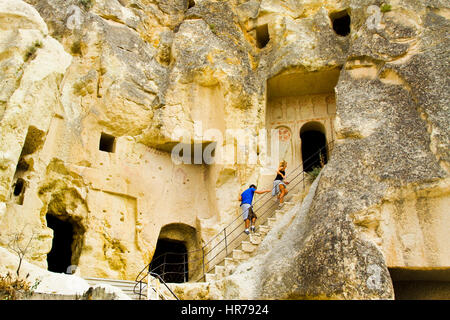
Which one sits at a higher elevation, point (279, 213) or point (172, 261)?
point (279, 213)

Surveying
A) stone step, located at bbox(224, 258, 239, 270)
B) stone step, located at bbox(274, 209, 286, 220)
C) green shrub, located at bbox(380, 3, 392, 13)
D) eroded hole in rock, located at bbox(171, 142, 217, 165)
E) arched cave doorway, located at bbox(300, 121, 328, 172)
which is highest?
green shrub, located at bbox(380, 3, 392, 13)

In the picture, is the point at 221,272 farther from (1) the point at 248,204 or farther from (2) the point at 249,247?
(1) the point at 248,204

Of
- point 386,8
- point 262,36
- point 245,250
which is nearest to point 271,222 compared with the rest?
point 245,250

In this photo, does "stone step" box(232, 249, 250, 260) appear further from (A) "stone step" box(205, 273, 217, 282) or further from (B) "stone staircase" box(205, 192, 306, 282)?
(A) "stone step" box(205, 273, 217, 282)

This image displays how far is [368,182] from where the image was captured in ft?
26.1

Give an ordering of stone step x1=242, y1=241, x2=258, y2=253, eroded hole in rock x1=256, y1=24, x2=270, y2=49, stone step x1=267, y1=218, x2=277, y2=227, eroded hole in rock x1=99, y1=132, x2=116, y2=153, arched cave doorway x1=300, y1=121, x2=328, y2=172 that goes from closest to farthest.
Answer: stone step x1=242, y1=241, x2=258, y2=253 → stone step x1=267, y1=218, x2=277, y2=227 → eroded hole in rock x1=99, y1=132, x2=116, y2=153 → eroded hole in rock x1=256, y1=24, x2=270, y2=49 → arched cave doorway x1=300, y1=121, x2=328, y2=172

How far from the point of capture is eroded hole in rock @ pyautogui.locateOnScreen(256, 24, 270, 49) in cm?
1279

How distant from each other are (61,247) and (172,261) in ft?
8.78

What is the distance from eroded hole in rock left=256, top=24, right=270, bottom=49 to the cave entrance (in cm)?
678

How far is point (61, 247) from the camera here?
11.3 m

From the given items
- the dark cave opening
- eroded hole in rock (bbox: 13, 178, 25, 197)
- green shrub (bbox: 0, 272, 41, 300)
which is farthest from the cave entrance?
the dark cave opening

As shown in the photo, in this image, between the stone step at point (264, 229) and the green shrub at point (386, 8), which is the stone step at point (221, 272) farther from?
the green shrub at point (386, 8)
